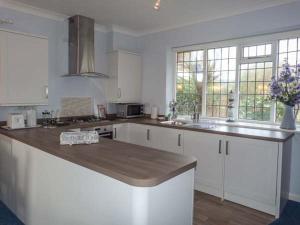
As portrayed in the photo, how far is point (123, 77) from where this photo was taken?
407cm

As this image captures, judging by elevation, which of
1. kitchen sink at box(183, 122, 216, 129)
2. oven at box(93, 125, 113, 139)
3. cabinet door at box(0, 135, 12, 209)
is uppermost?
kitchen sink at box(183, 122, 216, 129)

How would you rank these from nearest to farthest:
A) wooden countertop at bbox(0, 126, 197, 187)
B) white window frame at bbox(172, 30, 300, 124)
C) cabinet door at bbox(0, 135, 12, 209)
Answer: wooden countertop at bbox(0, 126, 197, 187)
cabinet door at bbox(0, 135, 12, 209)
white window frame at bbox(172, 30, 300, 124)

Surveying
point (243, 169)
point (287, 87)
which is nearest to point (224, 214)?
point (243, 169)

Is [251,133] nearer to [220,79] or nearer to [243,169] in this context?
[243,169]

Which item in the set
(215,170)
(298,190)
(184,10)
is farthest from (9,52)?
(298,190)

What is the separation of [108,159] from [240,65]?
8.77 feet

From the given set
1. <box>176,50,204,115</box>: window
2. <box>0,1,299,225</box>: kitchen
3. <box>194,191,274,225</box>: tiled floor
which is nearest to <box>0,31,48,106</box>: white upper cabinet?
<box>0,1,299,225</box>: kitchen

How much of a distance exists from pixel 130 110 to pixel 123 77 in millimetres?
594

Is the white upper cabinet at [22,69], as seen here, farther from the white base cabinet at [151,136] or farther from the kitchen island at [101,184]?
the white base cabinet at [151,136]

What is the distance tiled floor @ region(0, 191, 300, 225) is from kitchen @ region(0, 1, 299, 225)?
2cm

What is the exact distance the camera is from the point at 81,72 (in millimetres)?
3402

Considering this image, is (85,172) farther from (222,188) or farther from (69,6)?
(69,6)

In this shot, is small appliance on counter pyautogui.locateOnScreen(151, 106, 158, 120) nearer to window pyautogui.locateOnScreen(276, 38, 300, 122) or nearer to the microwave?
the microwave

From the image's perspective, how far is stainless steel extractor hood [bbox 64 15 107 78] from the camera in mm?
3373
